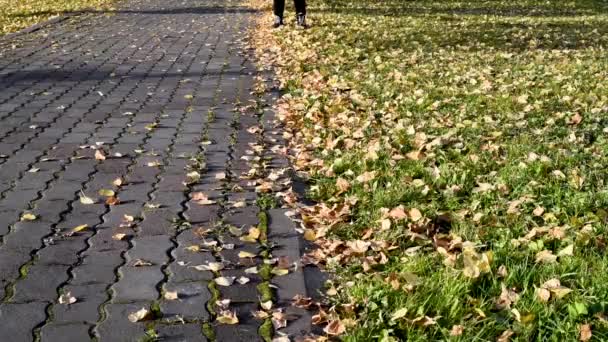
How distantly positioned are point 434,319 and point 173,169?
120 inches

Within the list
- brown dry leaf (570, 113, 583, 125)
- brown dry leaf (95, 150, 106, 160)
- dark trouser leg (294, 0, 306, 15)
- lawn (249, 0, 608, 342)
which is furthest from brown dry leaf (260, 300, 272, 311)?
dark trouser leg (294, 0, 306, 15)

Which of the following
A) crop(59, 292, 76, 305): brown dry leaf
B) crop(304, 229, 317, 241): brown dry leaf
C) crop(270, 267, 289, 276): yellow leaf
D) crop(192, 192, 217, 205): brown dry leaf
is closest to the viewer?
crop(59, 292, 76, 305): brown dry leaf

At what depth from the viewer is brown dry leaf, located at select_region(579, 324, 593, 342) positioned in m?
3.14

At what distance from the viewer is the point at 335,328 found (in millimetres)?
3287

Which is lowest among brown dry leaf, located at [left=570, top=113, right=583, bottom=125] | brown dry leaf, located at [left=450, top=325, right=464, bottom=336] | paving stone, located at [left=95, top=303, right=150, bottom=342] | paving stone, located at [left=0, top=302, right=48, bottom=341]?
brown dry leaf, located at [left=570, top=113, right=583, bottom=125]

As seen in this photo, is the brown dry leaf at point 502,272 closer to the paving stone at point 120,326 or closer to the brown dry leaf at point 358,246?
the brown dry leaf at point 358,246

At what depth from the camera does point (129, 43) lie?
14.2 metres

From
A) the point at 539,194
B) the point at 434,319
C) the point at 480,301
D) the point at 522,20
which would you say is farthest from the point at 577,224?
the point at 522,20

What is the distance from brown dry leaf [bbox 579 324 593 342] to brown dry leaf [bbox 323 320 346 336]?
3.17ft

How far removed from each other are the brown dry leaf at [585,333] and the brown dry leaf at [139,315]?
1.86m

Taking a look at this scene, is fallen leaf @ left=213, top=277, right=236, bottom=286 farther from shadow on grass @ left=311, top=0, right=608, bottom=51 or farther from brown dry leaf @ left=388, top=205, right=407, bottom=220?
shadow on grass @ left=311, top=0, right=608, bottom=51

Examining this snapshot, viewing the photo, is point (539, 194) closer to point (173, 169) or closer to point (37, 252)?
point (173, 169)

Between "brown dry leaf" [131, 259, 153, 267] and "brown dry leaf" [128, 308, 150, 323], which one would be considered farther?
"brown dry leaf" [131, 259, 153, 267]

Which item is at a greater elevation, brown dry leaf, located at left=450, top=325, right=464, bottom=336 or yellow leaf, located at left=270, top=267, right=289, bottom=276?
brown dry leaf, located at left=450, top=325, right=464, bottom=336
